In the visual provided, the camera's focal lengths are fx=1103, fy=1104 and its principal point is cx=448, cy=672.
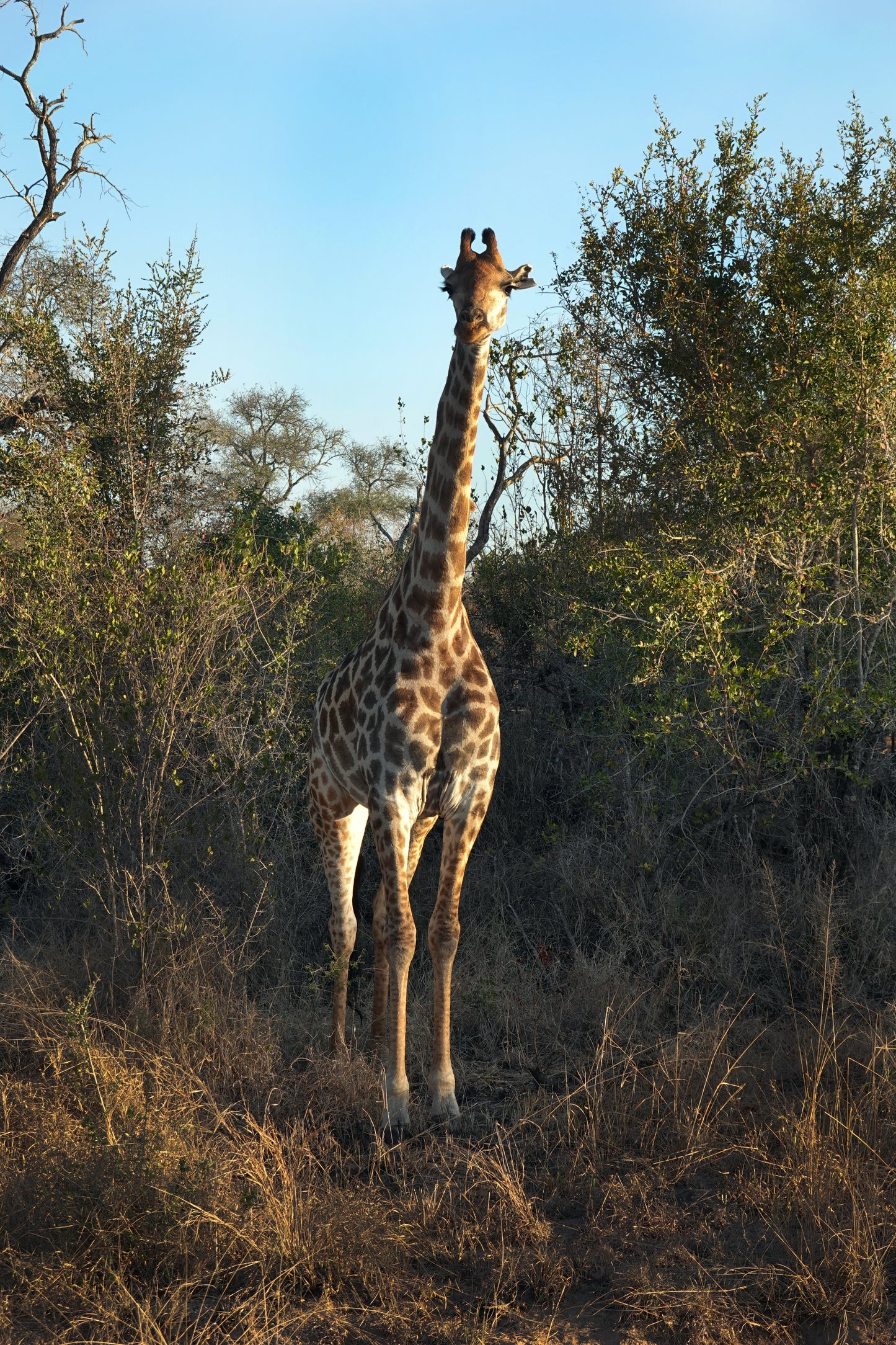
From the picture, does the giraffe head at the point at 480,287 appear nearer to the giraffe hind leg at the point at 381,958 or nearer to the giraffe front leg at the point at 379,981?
the giraffe hind leg at the point at 381,958

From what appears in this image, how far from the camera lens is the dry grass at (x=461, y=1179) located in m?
3.13

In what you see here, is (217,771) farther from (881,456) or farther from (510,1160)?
(881,456)

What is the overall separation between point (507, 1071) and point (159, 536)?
5.14 metres

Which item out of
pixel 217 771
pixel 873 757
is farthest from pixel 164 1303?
pixel 873 757

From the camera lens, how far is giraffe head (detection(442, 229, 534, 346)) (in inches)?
175

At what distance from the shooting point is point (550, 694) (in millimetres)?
8672

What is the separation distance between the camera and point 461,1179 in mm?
3951

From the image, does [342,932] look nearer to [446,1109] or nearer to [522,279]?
[446,1109]

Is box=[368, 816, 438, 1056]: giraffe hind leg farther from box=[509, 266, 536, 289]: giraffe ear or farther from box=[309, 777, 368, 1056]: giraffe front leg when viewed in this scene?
box=[509, 266, 536, 289]: giraffe ear

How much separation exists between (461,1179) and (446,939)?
1.04 meters

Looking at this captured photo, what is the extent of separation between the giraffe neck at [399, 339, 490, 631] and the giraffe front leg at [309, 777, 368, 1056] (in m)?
1.55

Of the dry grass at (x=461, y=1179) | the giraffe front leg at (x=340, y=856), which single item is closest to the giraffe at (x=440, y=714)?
the dry grass at (x=461, y=1179)

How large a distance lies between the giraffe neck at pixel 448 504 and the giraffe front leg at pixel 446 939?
2.89 feet

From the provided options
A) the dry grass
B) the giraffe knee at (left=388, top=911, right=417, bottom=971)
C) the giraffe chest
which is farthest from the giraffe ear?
the dry grass
